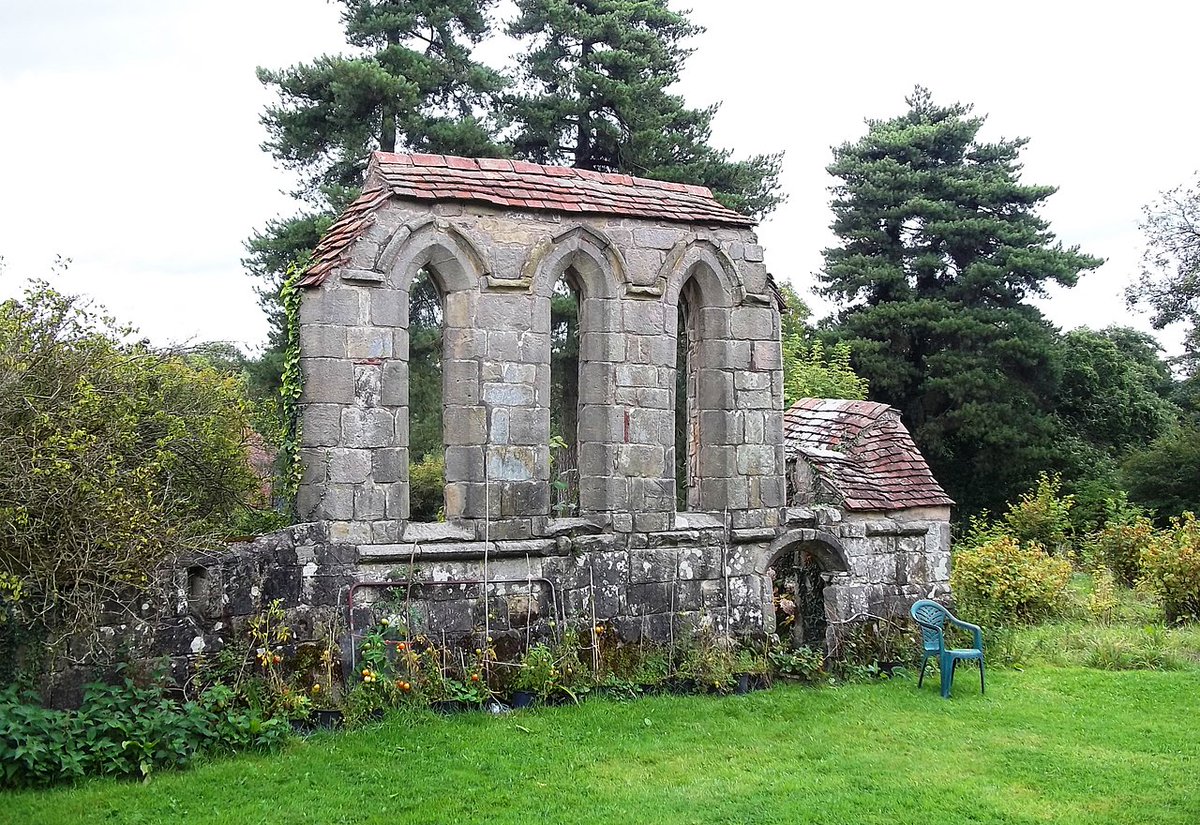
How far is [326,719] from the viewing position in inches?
307

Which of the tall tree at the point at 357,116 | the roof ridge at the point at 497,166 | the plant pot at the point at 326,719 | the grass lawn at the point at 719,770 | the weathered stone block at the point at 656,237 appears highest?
the tall tree at the point at 357,116

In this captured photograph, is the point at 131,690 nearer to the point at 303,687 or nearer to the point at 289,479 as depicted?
the point at 303,687

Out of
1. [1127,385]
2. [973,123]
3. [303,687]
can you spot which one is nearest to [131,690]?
[303,687]

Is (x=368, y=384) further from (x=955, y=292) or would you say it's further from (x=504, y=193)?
(x=955, y=292)

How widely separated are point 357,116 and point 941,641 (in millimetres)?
13933

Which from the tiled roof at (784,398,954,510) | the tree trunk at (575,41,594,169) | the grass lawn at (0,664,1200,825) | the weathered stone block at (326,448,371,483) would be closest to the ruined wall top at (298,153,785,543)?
the weathered stone block at (326,448,371,483)

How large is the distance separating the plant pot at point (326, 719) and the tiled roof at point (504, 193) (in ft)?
11.0

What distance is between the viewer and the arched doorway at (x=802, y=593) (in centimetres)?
1034

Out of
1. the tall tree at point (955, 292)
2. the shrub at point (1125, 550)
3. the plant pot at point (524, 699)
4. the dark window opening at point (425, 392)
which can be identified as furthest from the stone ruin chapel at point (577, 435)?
the tall tree at point (955, 292)

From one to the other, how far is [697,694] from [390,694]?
2715 millimetres

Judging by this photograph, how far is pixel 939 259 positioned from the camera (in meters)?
26.3

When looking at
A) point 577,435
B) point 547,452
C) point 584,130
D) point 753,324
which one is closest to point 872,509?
point 753,324

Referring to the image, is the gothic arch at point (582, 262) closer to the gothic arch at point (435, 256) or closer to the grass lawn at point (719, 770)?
the gothic arch at point (435, 256)

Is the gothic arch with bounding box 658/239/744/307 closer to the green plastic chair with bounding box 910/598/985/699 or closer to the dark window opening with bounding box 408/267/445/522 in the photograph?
the green plastic chair with bounding box 910/598/985/699
